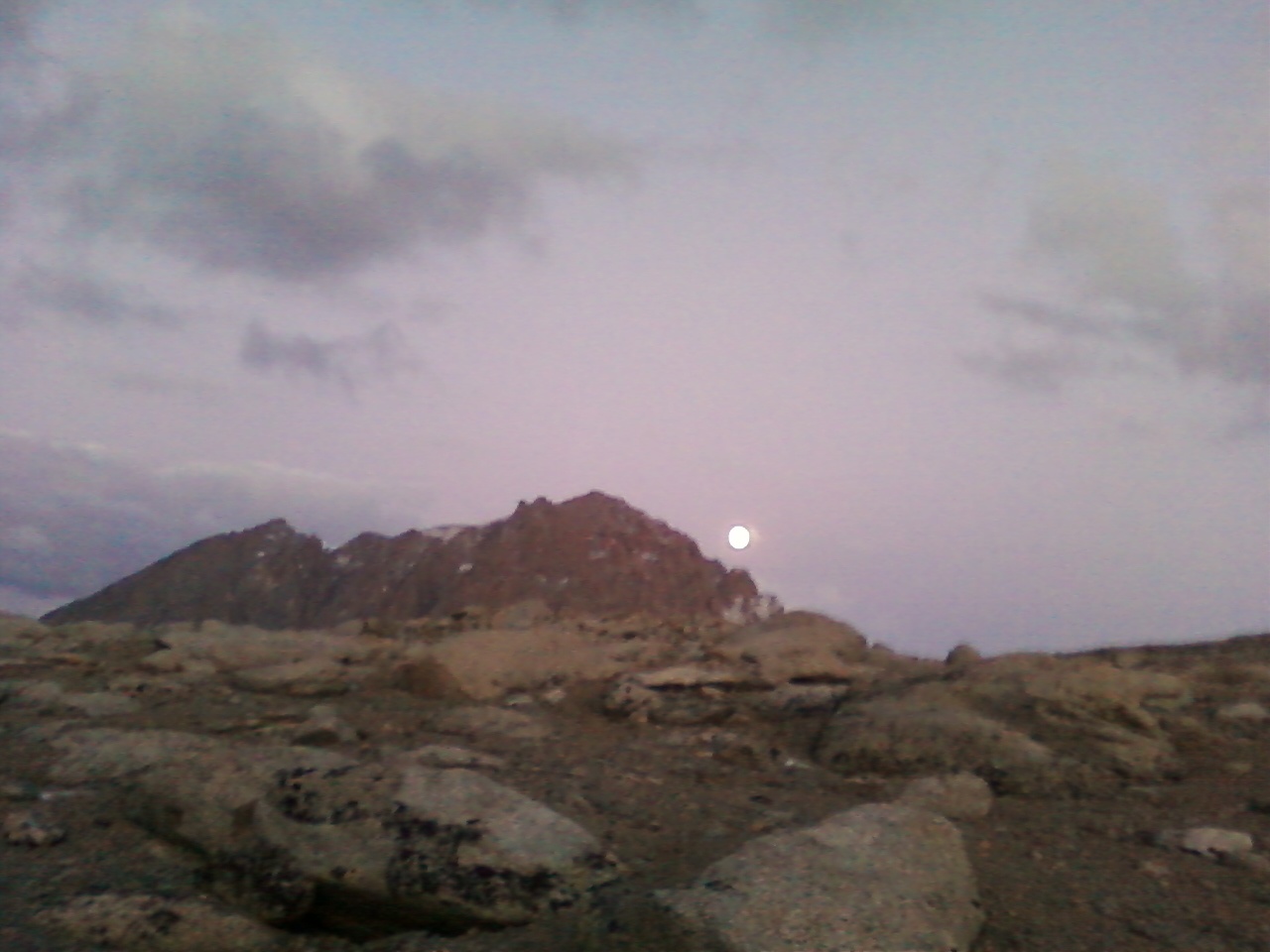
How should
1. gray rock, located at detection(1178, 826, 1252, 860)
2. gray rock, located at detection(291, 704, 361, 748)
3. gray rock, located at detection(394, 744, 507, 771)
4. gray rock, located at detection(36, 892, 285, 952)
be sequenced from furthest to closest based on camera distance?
gray rock, located at detection(291, 704, 361, 748), gray rock, located at detection(394, 744, 507, 771), gray rock, located at detection(1178, 826, 1252, 860), gray rock, located at detection(36, 892, 285, 952)

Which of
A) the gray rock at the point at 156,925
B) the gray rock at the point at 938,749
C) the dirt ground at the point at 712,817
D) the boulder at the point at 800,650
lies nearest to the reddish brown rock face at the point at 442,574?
the boulder at the point at 800,650

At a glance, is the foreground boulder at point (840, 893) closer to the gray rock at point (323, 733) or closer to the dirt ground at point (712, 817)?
the dirt ground at point (712, 817)

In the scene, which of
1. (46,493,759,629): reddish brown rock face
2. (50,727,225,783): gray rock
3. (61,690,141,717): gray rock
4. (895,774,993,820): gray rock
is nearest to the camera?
(50,727,225,783): gray rock

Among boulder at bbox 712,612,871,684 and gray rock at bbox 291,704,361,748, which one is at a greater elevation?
boulder at bbox 712,612,871,684

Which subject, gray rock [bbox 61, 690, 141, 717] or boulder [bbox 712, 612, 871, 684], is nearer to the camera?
gray rock [bbox 61, 690, 141, 717]

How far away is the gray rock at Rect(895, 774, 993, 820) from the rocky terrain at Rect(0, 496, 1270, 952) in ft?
0.08

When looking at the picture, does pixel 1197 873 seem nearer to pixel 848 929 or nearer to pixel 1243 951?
pixel 1243 951

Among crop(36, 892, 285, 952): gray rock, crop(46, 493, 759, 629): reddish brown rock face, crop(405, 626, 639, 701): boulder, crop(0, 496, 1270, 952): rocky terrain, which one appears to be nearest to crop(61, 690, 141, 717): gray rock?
crop(0, 496, 1270, 952): rocky terrain

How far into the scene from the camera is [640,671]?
10.8m

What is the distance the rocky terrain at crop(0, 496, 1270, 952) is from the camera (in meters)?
4.64

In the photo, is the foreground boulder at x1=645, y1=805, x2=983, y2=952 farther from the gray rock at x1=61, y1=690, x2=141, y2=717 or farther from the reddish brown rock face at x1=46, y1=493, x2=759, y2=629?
the reddish brown rock face at x1=46, y1=493, x2=759, y2=629

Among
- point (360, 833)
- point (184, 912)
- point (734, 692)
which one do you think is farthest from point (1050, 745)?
point (184, 912)

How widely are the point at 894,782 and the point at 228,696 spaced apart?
6.28 meters

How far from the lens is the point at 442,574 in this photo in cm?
5344
